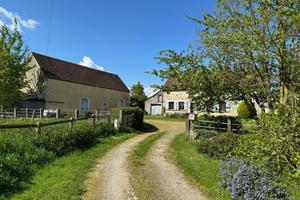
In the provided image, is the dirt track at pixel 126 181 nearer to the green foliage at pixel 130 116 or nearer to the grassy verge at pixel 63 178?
the grassy verge at pixel 63 178

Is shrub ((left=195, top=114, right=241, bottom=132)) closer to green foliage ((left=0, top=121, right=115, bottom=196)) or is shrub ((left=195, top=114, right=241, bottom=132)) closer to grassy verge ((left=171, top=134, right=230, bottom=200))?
grassy verge ((left=171, top=134, right=230, bottom=200))

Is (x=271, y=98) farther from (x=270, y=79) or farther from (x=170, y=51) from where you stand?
(x=170, y=51)

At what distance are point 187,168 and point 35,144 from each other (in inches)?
214

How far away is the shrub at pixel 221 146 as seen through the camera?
12.7 m

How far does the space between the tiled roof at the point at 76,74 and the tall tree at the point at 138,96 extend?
418 centimetres

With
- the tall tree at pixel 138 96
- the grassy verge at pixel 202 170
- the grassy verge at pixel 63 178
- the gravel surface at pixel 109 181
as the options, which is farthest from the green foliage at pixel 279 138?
the tall tree at pixel 138 96

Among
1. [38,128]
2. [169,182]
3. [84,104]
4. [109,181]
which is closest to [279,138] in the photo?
[169,182]

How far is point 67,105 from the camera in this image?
36.8 m

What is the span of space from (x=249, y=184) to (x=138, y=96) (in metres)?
45.8

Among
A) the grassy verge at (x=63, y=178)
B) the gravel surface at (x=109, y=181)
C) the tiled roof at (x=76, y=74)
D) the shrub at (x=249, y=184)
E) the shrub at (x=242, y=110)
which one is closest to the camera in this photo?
the shrub at (x=249, y=184)

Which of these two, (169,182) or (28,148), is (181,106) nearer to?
(28,148)

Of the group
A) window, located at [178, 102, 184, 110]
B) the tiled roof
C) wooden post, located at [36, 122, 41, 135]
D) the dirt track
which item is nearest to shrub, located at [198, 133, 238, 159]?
the dirt track

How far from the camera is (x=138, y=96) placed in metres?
52.9

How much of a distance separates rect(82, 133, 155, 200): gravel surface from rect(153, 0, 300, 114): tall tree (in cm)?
518
